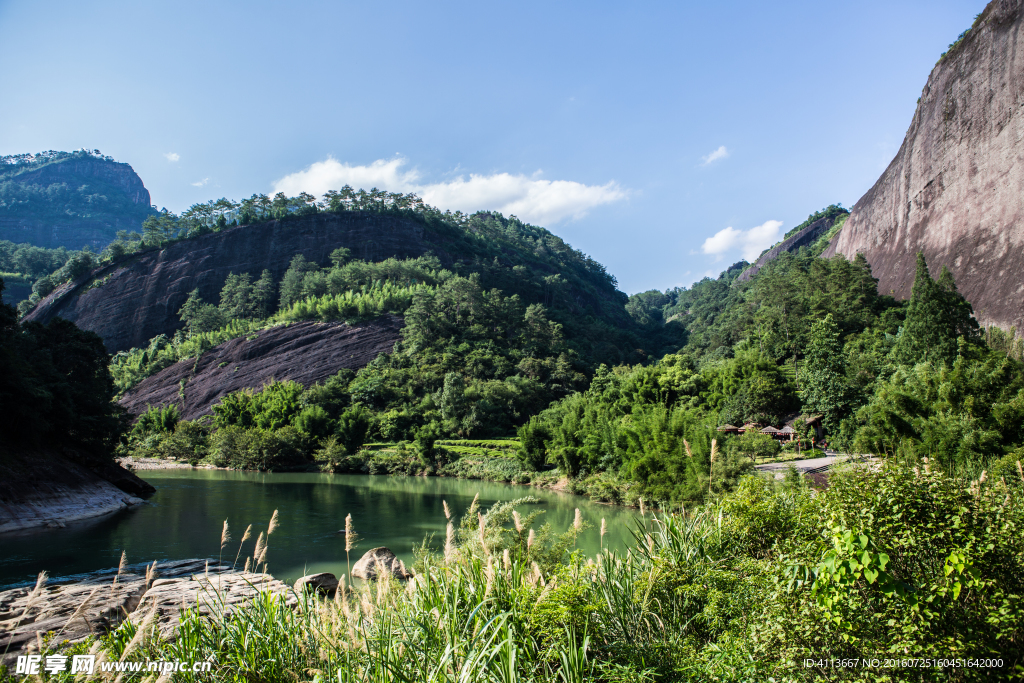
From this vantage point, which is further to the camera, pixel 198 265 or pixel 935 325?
pixel 198 265

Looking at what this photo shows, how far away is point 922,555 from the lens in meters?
3.49

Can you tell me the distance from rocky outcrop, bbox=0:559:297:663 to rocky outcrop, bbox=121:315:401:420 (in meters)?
42.2

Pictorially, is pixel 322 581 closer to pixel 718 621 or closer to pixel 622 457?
pixel 718 621

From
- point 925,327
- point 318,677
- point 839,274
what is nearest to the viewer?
point 318,677

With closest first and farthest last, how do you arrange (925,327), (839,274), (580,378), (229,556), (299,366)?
(229,556) → (925,327) → (839,274) → (580,378) → (299,366)

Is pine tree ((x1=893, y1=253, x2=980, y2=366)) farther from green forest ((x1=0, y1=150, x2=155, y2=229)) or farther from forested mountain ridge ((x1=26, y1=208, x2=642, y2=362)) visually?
green forest ((x1=0, y1=150, x2=155, y2=229))

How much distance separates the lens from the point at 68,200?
5645 inches

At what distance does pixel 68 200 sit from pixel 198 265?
363ft

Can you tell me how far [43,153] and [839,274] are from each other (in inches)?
8101

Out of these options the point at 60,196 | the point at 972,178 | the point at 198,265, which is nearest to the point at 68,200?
the point at 60,196

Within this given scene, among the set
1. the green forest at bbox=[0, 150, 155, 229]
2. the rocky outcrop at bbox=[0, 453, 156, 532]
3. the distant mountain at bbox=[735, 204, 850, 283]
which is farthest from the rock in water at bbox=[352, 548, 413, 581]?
the green forest at bbox=[0, 150, 155, 229]

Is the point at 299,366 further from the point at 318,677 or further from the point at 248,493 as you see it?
the point at 318,677

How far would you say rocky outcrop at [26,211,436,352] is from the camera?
66.1 m

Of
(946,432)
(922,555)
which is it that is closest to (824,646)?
(922,555)
